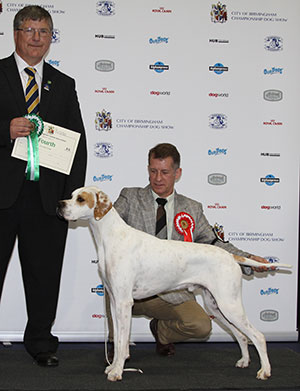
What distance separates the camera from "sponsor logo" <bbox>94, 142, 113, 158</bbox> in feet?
18.7

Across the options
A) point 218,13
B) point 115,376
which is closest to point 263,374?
point 115,376

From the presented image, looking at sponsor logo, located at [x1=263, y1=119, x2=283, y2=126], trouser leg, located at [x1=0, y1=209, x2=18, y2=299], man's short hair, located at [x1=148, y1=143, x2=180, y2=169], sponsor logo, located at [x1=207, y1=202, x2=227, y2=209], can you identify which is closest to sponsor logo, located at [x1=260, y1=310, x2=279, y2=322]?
sponsor logo, located at [x1=207, y1=202, x2=227, y2=209]

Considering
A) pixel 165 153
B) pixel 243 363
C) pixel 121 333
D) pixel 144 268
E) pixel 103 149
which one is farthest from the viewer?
pixel 103 149

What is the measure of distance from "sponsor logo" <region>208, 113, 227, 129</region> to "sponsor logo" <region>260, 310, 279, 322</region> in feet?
6.32

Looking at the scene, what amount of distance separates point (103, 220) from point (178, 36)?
253cm

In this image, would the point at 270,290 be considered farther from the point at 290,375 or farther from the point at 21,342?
the point at 21,342

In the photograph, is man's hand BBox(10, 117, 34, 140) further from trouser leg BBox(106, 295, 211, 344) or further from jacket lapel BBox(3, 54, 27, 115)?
trouser leg BBox(106, 295, 211, 344)

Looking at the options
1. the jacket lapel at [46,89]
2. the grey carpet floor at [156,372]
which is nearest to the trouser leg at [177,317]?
the grey carpet floor at [156,372]

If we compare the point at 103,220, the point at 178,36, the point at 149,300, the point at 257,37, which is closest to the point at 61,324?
the point at 149,300

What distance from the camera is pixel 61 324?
5.66m

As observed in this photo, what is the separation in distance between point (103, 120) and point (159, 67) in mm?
774

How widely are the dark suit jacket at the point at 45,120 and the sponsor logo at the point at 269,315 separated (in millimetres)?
2576

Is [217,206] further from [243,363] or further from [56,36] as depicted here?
[56,36]

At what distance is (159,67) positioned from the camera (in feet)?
18.9
